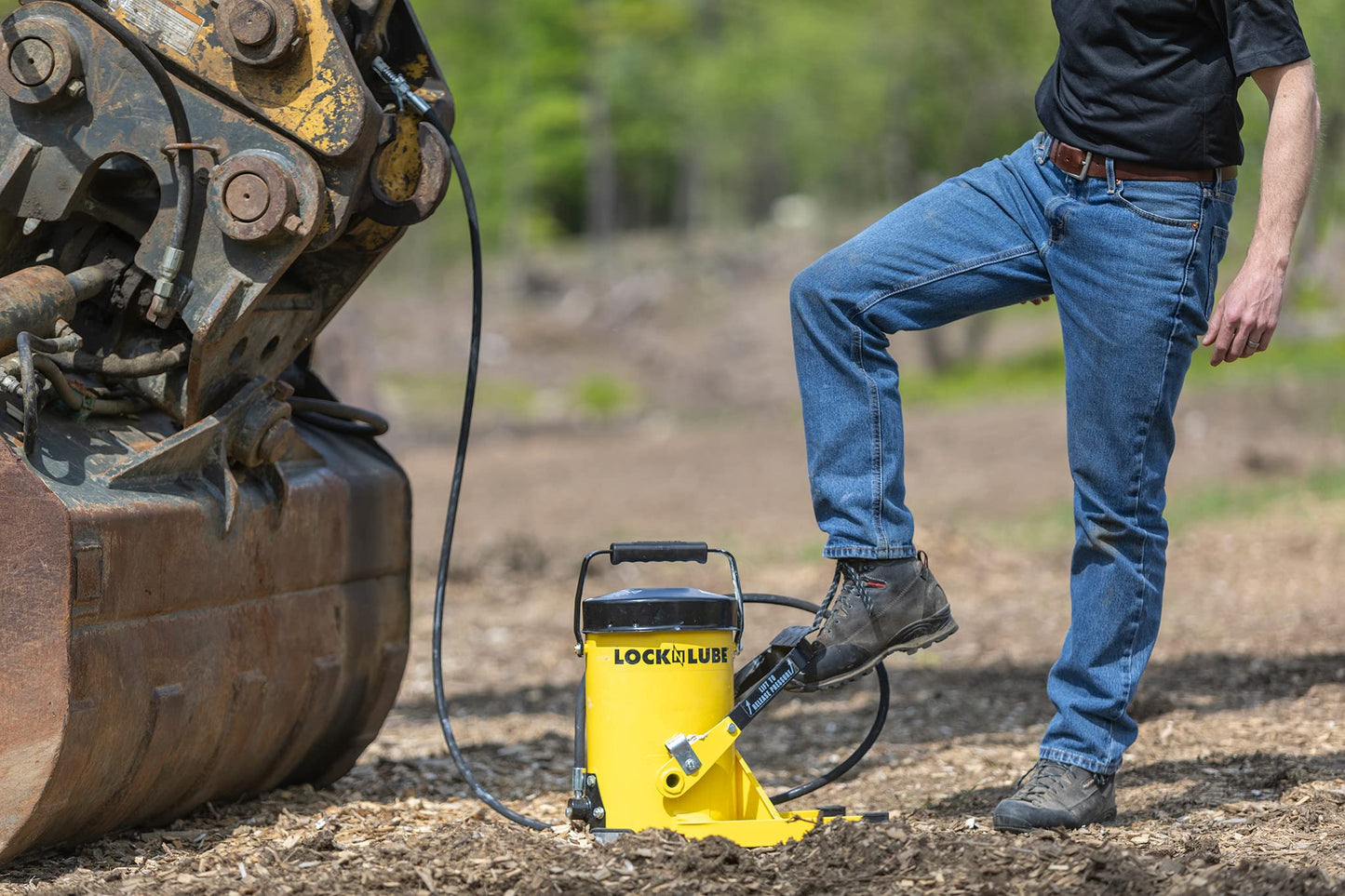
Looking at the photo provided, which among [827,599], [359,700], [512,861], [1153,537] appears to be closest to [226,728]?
[359,700]

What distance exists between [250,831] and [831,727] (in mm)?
2110

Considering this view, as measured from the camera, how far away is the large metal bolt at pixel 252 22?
3059mm

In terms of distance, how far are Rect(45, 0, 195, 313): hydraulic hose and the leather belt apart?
188cm

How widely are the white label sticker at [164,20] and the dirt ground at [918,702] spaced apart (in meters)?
1.77

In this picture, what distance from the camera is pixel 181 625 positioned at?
3.10 m

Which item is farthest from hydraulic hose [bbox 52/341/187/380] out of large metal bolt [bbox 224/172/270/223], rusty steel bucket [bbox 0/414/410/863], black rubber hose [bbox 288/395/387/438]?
black rubber hose [bbox 288/395/387/438]

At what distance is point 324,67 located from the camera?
10.2 ft

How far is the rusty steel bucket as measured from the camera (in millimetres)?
2738

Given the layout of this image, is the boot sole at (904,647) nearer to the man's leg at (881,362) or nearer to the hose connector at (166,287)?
the man's leg at (881,362)

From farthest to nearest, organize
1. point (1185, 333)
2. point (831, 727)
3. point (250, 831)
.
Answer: point (831, 727) < point (250, 831) < point (1185, 333)

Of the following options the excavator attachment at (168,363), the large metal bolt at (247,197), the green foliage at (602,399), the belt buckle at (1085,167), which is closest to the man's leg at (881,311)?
the belt buckle at (1085,167)

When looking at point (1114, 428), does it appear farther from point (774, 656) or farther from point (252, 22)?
point (252, 22)

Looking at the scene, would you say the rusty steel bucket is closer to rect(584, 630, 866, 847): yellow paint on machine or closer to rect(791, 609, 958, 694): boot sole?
rect(584, 630, 866, 847): yellow paint on machine

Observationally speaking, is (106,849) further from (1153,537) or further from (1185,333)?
(1185,333)
